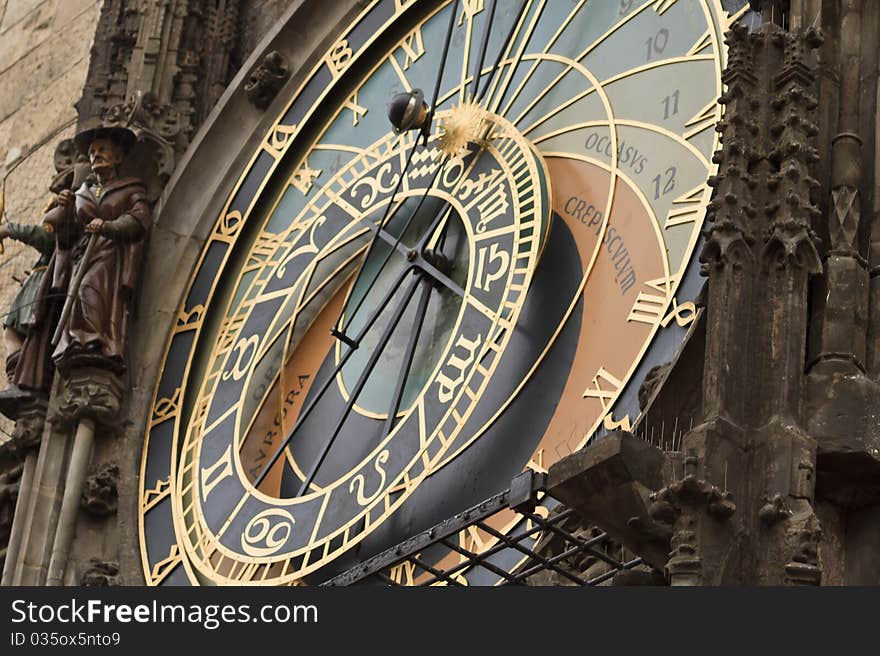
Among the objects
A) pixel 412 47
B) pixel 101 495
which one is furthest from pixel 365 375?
pixel 412 47

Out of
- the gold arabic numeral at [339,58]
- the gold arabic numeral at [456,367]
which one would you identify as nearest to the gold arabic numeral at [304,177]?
the gold arabic numeral at [339,58]

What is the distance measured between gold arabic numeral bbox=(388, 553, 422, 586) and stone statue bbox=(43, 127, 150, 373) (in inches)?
63.3

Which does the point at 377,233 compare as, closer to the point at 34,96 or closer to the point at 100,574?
the point at 100,574

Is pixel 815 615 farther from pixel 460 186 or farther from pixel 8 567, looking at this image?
pixel 8 567

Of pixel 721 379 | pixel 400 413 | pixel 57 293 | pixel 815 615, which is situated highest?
pixel 57 293

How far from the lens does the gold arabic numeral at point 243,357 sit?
336 inches

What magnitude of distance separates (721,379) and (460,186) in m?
2.21

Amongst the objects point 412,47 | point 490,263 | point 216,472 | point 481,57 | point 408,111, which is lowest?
point 216,472

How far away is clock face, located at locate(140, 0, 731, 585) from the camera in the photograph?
7398 mm

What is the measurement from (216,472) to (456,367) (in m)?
0.89

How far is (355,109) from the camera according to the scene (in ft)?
28.9

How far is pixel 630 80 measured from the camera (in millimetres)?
7719

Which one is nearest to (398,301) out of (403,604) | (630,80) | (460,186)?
(460,186)

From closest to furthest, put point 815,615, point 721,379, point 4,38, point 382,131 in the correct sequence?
point 815,615, point 721,379, point 382,131, point 4,38
